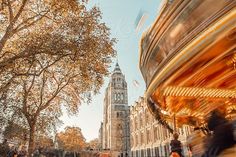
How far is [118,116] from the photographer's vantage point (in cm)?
8200

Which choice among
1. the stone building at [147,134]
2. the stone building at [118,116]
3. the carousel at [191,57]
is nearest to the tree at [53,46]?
the carousel at [191,57]

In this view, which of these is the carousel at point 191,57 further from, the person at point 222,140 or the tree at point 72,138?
the tree at point 72,138

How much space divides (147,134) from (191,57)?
1635 inches

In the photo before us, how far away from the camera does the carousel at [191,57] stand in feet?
12.1

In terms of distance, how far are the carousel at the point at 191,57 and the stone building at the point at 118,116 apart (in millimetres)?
67732

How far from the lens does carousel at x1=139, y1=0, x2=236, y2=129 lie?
145 inches

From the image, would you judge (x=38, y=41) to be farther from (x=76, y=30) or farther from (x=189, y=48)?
(x=189, y=48)

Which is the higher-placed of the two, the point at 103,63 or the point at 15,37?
the point at 15,37

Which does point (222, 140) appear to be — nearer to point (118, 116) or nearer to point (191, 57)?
point (191, 57)

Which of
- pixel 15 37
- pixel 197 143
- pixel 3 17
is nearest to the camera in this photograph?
pixel 197 143

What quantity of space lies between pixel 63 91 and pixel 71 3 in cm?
1226

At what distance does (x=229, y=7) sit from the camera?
11.0 ft

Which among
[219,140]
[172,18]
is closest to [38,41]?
[172,18]

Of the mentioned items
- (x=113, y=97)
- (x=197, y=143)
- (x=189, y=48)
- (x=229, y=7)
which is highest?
(x=113, y=97)
